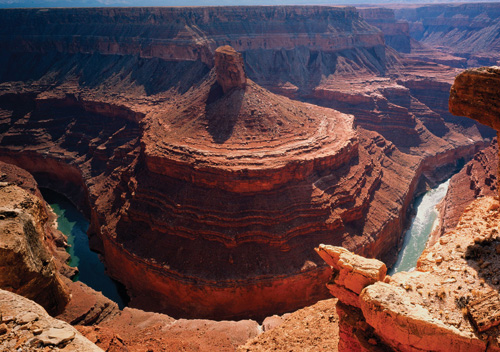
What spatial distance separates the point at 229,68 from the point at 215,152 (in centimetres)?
1241

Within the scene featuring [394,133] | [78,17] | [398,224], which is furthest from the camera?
[78,17]

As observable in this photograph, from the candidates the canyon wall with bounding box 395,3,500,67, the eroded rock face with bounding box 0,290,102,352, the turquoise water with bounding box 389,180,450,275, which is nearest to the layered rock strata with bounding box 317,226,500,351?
the eroded rock face with bounding box 0,290,102,352

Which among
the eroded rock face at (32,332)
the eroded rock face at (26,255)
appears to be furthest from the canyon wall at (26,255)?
the eroded rock face at (32,332)

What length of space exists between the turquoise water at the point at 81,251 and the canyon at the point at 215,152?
1239 mm

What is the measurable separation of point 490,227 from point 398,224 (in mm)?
27278

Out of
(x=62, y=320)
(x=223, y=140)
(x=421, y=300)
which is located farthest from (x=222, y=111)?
(x=421, y=300)

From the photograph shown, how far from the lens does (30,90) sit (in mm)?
66062

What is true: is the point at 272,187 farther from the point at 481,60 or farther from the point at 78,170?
the point at 481,60

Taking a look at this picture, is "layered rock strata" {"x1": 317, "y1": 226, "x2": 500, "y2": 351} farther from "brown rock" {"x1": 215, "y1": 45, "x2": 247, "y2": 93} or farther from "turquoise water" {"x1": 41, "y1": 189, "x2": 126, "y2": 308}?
"brown rock" {"x1": 215, "y1": 45, "x2": 247, "y2": 93}

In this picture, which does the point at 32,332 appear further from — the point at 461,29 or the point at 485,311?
the point at 461,29

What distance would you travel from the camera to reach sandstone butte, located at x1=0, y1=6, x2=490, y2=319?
29.1 m

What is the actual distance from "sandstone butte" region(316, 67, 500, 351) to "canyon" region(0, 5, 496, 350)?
58 centimetres

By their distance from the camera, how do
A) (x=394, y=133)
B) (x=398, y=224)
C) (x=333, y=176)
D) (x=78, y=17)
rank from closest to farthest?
(x=333, y=176), (x=398, y=224), (x=394, y=133), (x=78, y=17)

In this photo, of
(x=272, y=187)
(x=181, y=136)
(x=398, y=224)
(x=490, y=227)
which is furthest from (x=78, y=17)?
(x=490, y=227)
